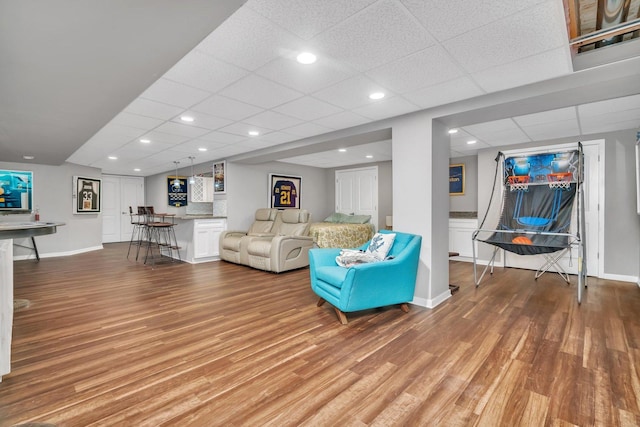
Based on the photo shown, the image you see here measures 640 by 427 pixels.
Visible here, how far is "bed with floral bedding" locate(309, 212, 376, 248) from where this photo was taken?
240 inches

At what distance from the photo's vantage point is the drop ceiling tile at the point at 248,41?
1.76 metres

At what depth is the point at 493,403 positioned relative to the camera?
1.69 metres

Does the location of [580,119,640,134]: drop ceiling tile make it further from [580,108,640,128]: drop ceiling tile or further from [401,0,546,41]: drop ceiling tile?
[401,0,546,41]: drop ceiling tile

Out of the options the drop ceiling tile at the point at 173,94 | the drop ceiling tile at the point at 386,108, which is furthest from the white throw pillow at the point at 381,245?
the drop ceiling tile at the point at 173,94

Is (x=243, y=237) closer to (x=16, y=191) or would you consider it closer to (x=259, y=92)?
(x=259, y=92)

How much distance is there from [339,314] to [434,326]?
36.0 inches

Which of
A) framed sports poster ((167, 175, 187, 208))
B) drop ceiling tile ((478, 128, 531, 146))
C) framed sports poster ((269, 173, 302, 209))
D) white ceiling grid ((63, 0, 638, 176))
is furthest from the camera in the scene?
framed sports poster ((167, 175, 187, 208))

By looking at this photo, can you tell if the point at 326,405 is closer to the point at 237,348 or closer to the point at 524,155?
the point at 237,348

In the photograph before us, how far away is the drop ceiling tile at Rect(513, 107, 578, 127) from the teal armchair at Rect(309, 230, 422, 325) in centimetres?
222

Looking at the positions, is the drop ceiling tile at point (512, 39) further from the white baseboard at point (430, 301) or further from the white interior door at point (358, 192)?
the white interior door at point (358, 192)

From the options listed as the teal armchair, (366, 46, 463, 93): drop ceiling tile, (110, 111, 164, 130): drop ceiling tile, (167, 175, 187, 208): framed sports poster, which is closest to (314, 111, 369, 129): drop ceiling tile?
(366, 46, 463, 93): drop ceiling tile

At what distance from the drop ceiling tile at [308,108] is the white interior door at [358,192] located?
4.25m

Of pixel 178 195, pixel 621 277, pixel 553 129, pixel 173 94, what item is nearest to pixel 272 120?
pixel 173 94

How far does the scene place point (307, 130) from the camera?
4266 mm
